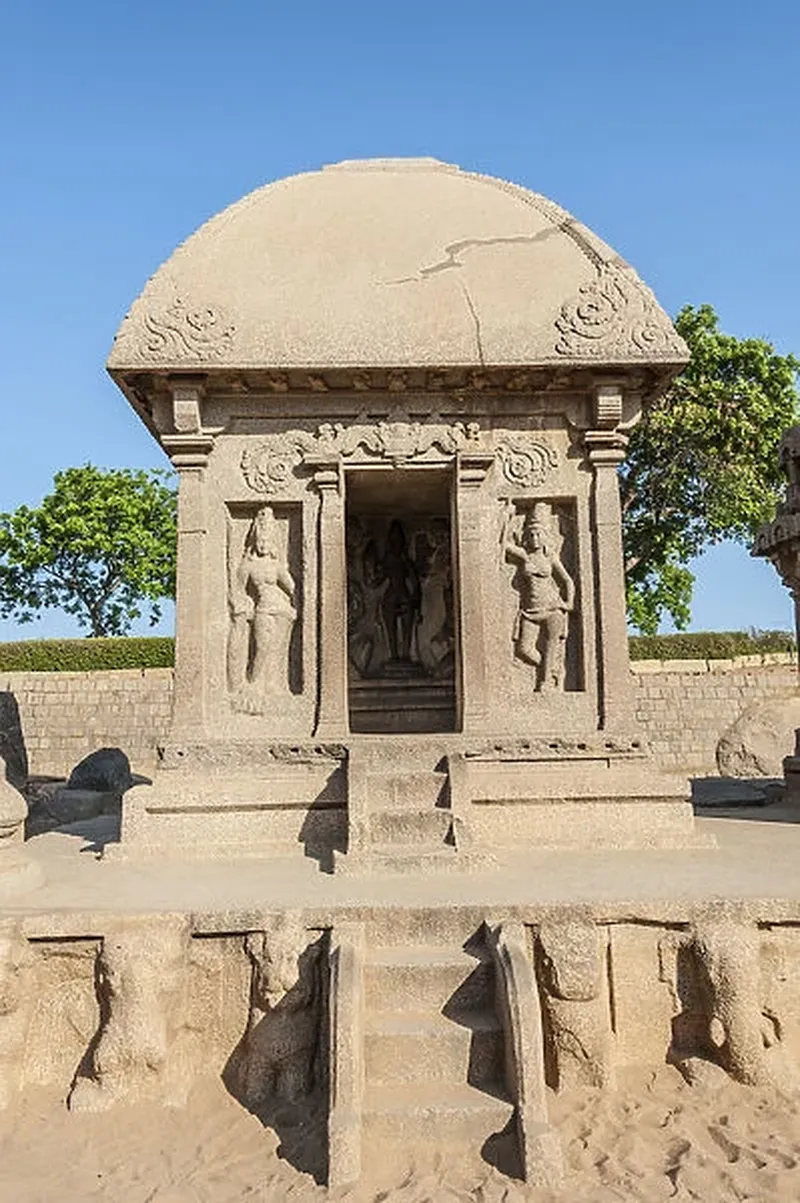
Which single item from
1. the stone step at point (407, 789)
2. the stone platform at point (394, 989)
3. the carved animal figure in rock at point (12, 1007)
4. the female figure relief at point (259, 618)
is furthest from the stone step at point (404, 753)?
the carved animal figure in rock at point (12, 1007)

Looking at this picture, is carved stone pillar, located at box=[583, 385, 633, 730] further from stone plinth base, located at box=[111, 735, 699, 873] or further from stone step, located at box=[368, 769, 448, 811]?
stone step, located at box=[368, 769, 448, 811]

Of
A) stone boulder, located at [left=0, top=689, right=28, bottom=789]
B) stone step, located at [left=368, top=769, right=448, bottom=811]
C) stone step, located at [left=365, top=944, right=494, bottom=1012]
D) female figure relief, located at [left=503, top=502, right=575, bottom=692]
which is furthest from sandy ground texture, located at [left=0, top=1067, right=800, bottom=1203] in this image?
stone boulder, located at [left=0, top=689, right=28, bottom=789]

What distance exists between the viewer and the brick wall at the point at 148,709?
70.4 ft

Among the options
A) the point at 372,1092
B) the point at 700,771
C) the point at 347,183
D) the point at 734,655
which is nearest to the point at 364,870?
the point at 372,1092

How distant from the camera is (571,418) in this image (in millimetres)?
7594

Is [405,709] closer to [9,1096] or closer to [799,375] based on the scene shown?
[9,1096]

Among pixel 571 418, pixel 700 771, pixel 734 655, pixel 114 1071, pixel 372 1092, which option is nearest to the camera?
pixel 372 1092

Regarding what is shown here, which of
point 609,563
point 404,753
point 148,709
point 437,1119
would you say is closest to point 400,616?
point 609,563

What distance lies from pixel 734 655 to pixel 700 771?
5.24 metres

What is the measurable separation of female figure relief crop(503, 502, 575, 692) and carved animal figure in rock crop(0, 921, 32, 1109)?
4.40m

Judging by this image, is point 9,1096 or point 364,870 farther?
point 364,870

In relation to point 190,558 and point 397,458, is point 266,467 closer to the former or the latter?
point 190,558

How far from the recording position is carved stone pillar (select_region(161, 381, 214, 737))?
7141 millimetres

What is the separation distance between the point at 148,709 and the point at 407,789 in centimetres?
1682
